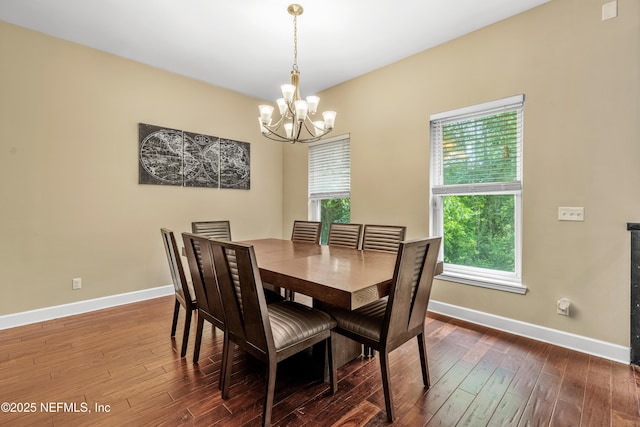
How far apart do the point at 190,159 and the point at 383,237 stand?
278 centimetres

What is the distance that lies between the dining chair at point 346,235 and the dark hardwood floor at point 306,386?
3.30ft

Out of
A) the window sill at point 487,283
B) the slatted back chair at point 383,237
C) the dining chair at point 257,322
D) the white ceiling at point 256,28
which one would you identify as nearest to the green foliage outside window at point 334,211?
the slatted back chair at point 383,237

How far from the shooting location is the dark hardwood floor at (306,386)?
5.15 ft

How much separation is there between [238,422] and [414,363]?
4.15ft

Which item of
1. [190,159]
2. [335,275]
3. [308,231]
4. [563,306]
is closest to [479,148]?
[563,306]

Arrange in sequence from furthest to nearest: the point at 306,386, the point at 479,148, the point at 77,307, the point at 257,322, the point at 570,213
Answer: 1. the point at 77,307
2. the point at 479,148
3. the point at 570,213
4. the point at 306,386
5. the point at 257,322

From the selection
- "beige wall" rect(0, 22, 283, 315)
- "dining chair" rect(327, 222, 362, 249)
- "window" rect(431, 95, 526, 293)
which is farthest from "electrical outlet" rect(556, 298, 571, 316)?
"beige wall" rect(0, 22, 283, 315)

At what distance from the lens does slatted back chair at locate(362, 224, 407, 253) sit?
2.45 m

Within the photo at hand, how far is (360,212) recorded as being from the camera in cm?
379

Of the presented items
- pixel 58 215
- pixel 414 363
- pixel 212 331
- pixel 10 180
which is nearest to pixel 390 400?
pixel 414 363

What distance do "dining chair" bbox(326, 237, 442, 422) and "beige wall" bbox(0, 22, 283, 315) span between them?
2855mm

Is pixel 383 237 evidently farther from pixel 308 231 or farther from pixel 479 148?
pixel 479 148

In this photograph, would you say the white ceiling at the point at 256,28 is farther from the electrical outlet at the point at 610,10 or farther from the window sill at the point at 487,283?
the window sill at the point at 487,283

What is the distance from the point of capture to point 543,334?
2.43 meters
